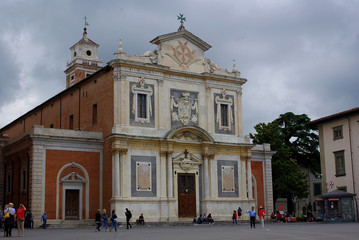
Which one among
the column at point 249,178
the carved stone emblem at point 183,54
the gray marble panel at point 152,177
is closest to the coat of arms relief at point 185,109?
the carved stone emblem at point 183,54

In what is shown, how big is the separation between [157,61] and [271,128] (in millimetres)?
20327

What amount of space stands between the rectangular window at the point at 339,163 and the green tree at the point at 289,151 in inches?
294

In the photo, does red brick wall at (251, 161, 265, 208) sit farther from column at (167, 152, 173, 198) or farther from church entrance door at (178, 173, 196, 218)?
column at (167, 152, 173, 198)

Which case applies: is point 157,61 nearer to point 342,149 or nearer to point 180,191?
point 180,191

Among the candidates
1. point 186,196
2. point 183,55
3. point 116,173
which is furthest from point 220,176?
point 183,55

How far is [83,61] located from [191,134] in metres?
31.0

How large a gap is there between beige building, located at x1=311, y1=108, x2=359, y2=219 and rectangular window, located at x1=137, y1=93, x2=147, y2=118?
60.6ft

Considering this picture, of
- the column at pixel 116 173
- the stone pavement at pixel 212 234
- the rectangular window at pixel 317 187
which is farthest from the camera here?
the rectangular window at pixel 317 187

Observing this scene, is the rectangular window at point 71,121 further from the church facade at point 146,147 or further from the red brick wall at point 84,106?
the red brick wall at point 84,106

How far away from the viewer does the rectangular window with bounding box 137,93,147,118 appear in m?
38.4

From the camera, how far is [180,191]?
39.3 metres

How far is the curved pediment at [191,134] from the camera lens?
39.3 m

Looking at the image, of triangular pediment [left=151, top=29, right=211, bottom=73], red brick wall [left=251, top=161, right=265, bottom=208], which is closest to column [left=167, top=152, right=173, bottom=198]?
triangular pediment [left=151, top=29, right=211, bottom=73]

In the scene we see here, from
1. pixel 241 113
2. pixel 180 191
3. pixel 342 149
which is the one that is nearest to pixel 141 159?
pixel 180 191
